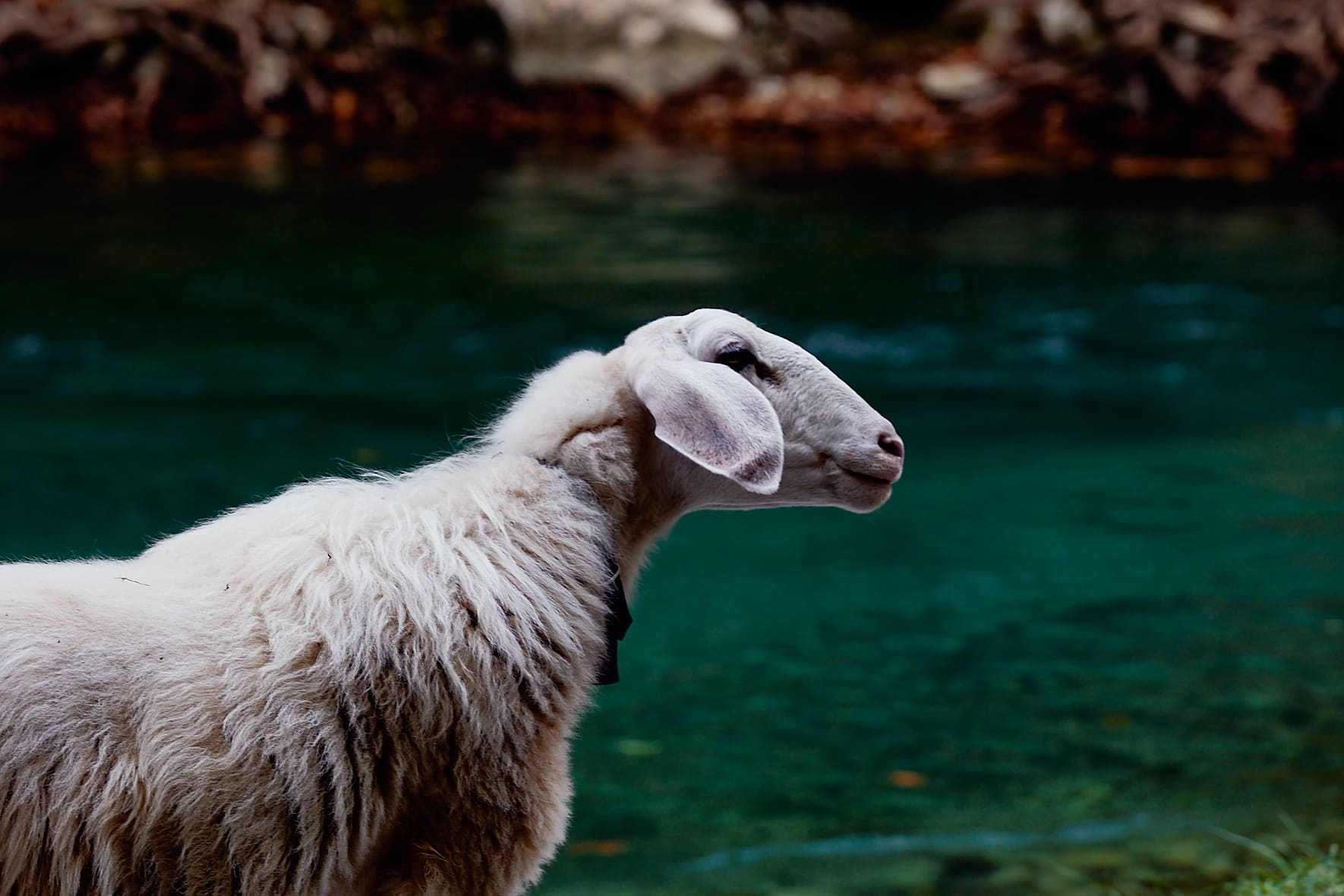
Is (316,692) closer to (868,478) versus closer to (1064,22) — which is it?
(868,478)

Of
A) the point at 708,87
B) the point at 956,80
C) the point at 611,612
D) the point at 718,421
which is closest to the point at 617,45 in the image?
the point at 708,87

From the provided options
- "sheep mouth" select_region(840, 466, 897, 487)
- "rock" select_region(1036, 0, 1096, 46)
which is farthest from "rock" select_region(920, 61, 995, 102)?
"sheep mouth" select_region(840, 466, 897, 487)

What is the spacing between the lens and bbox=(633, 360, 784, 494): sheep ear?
2.78 meters

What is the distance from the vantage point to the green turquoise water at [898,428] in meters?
5.17

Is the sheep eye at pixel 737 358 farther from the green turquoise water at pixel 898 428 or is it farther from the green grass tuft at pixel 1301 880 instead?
the green grass tuft at pixel 1301 880

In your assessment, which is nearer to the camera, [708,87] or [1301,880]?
[1301,880]

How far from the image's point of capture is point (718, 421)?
2.81 m

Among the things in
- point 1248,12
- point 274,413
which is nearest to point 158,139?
point 274,413

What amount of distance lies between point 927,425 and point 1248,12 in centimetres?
844

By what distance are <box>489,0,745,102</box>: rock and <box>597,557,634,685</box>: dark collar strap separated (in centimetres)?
1312

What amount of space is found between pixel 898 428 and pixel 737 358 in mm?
6562

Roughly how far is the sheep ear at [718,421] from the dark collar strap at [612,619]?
1.34 feet

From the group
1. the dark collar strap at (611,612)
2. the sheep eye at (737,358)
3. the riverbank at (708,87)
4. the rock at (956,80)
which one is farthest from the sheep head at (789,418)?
the rock at (956,80)

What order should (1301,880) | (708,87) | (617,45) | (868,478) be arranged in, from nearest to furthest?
1. (868,478)
2. (1301,880)
3. (617,45)
4. (708,87)
